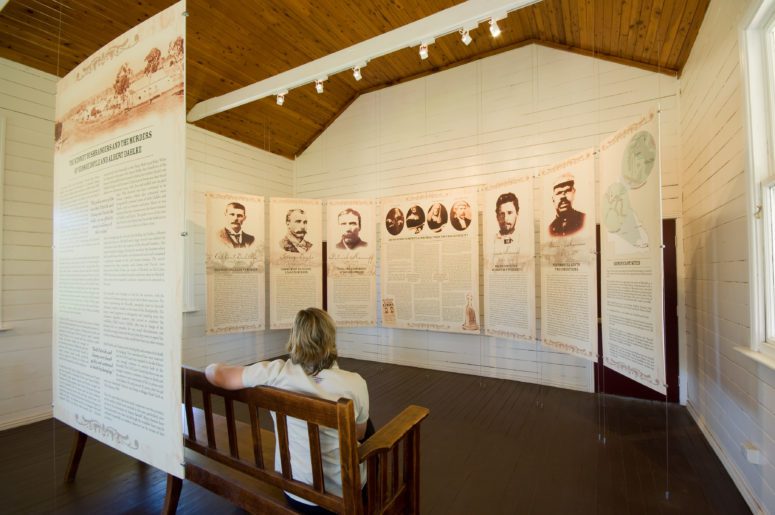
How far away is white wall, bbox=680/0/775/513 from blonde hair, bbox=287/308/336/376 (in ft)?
7.90

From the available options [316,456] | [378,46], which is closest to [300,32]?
[378,46]

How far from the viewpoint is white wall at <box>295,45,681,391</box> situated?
160 inches

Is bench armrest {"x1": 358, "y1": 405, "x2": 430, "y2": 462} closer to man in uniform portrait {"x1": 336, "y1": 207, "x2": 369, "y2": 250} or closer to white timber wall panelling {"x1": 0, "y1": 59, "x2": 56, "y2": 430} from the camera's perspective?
man in uniform portrait {"x1": 336, "y1": 207, "x2": 369, "y2": 250}

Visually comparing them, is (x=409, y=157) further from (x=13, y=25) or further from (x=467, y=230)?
(x=13, y=25)

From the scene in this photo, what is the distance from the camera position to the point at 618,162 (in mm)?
2730

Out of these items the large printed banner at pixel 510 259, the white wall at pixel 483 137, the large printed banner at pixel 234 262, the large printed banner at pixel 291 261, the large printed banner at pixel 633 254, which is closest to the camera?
the large printed banner at pixel 633 254

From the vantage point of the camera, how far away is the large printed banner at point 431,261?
14.7 feet

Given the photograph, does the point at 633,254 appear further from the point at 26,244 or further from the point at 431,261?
the point at 26,244

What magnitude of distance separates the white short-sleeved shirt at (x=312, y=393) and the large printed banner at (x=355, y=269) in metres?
3.48

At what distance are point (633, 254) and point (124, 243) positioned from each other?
3051 millimetres

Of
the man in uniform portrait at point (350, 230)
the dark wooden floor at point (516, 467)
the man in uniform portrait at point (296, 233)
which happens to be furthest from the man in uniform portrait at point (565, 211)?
the man in uniform portrait at point (296, 233)

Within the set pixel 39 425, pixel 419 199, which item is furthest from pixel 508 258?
pixel 39 425

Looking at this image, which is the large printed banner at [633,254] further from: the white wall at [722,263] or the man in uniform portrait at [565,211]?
the white wall at [722,263]

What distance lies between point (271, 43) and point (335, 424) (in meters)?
4.21
